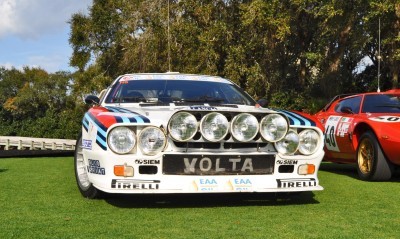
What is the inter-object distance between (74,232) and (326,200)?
2500 millimetres

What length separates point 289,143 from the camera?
4504 millimetres

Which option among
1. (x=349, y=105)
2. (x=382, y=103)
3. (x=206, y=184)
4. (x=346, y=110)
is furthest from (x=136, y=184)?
(x=349, y=105)

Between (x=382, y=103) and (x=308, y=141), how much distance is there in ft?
9.82

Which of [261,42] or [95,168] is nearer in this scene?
[95,168]

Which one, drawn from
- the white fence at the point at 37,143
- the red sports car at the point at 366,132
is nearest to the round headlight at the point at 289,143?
the red sports car at the point at 366,132

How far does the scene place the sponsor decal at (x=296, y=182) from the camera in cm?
444

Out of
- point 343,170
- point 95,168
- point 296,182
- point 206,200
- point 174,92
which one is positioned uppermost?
point 174,92

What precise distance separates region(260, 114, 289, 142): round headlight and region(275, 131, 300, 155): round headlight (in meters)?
0.12

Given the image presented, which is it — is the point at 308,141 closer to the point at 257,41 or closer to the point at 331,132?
the point at 331,132

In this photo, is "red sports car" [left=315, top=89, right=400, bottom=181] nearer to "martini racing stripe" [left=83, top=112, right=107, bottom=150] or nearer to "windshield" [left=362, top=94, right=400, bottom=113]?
"windshield" [left=362, top=94, right=400, bottom=113]

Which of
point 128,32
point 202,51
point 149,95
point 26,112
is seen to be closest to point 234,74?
point 202,51

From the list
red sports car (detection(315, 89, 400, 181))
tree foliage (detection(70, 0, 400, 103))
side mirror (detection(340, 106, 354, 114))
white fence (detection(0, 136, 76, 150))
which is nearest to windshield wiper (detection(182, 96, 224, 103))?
red sports car (detection(315, 89, 400, 181))

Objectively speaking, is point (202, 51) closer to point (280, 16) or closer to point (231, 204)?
point (280, 16)

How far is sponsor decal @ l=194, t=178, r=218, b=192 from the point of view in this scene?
4234 millimetres
